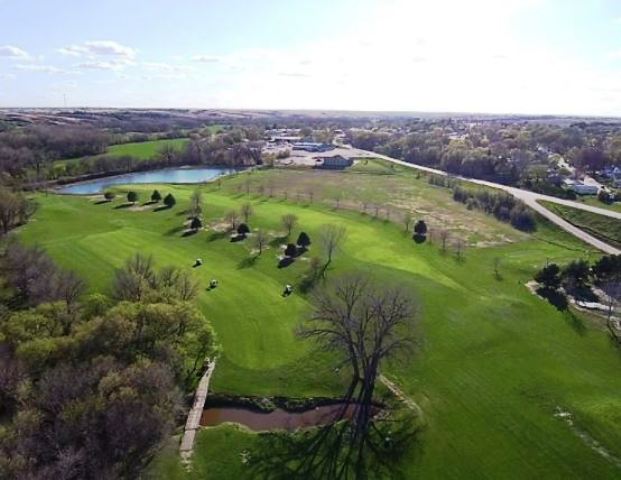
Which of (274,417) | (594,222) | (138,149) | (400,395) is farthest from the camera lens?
(138,149)

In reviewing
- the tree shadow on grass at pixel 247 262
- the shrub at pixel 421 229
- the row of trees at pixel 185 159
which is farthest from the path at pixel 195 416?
the row of trees at pixel 185 159

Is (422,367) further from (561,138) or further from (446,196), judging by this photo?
(561,138)

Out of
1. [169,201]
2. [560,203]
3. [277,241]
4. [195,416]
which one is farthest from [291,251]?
[560,203]

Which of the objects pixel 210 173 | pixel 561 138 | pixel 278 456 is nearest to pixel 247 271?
pixel 278 456

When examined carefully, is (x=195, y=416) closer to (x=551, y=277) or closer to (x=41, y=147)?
(x=551, y=277)

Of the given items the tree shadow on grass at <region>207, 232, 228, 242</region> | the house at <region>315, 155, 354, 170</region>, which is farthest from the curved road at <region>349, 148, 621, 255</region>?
the tree shadow on grass at <region>207, 232, 228, 242</region>

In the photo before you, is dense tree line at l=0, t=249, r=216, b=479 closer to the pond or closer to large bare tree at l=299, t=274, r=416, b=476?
the pond
